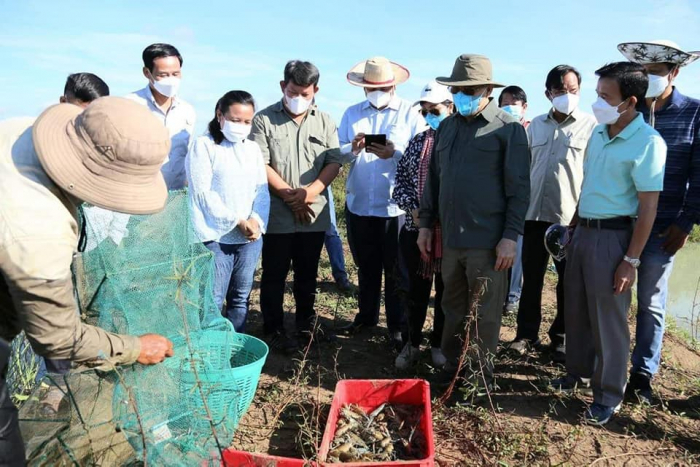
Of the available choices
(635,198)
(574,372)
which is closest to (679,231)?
(635,198)

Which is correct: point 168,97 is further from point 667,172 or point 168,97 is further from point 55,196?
point 667,172

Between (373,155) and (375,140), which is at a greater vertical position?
(375,140)

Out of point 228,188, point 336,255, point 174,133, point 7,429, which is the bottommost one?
point 336,255

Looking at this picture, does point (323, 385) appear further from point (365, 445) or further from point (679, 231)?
point (679, 231)

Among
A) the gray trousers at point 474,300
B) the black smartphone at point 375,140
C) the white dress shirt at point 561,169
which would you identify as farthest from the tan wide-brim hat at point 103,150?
the white dress shirt at point 561,169

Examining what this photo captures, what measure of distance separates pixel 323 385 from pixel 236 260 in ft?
3.64

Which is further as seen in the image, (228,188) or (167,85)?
(167,85)

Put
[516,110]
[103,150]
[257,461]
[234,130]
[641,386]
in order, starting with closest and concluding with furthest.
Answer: [103,150] < [257,461] < [641,386] < [234,130] < [516,110]

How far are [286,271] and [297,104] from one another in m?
1.34

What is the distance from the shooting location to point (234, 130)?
12.2 ft

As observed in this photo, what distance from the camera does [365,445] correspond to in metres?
2.96

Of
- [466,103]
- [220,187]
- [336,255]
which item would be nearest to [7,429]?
[220,187]

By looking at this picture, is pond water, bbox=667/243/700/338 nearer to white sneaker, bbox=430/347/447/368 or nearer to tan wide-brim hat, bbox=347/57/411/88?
white sneaker, bbox=430/347/447/368

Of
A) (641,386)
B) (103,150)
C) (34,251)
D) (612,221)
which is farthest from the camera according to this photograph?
(641,386)
